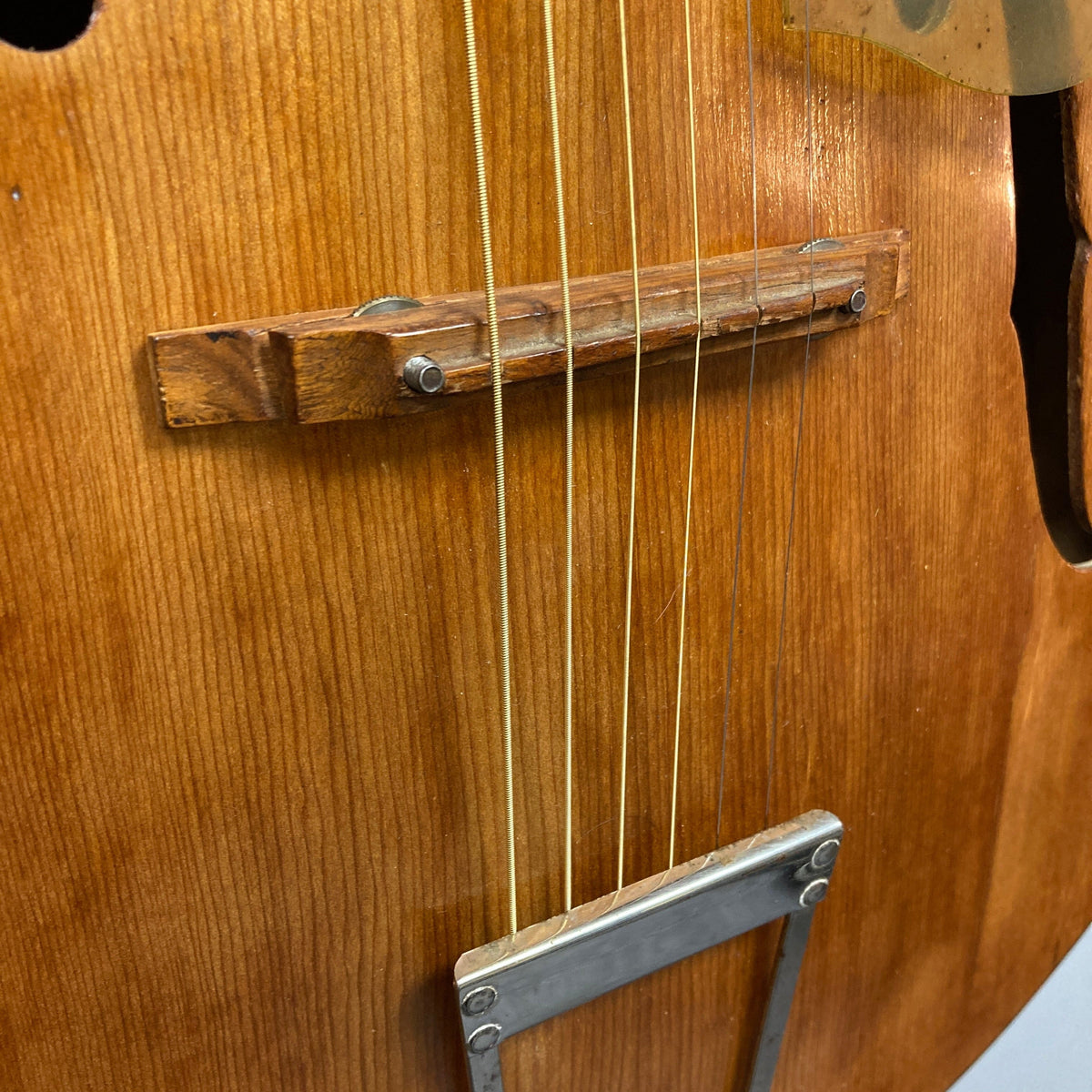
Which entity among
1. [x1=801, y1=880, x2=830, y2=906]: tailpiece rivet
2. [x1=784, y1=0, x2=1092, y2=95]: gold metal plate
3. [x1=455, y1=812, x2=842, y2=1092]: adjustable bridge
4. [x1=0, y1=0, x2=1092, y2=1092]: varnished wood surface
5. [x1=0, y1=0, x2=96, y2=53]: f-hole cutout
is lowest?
[x1=801, y1=880, x2=830, y2=906]: tailpiece rivet

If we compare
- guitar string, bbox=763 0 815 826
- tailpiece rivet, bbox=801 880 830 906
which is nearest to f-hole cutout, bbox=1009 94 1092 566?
guitar string, bbox=763 0 815 826

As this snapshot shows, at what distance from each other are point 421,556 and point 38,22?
26 cm

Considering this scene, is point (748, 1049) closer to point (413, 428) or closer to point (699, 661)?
point (699, 661)

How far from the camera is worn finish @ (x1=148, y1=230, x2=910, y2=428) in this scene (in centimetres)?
38

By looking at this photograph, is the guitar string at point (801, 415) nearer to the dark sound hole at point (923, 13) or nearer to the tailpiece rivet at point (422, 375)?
the dark sound hole at point (923, 13)

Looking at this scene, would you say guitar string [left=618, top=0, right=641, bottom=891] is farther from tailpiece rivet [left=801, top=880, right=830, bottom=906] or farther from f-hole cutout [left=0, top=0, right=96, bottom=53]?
f-hole cutout [left=0, top=0, right=96, bottom=53]

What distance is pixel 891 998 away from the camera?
71cm

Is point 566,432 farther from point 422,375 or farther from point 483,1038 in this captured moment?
point 483,1038

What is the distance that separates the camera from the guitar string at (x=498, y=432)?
41cm

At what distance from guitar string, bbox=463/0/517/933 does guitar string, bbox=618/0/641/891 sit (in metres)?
0.05

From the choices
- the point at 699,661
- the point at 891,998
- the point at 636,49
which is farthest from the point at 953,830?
the point at 636,49

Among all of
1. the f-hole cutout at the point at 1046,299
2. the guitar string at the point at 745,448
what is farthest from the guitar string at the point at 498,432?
the f-hole cutout at the point at 1046,299

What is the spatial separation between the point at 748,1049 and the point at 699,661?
25 centimetres

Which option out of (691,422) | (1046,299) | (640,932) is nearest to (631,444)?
(691,422)
